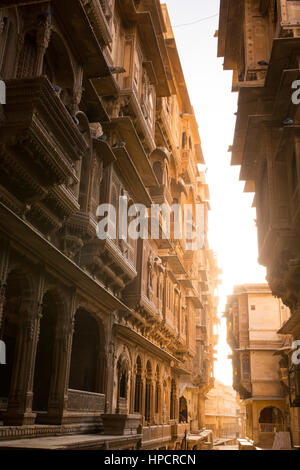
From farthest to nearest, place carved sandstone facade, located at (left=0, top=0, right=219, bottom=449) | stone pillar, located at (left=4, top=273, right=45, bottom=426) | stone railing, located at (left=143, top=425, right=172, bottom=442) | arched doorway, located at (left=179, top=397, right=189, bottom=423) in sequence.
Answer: arched doorway, located at (left=179, top=397, right=189, bottom=423) < stone railing, located at (left=143, top=425, right=172, bottom=442) < stone pillar, located at (left=4, top=273, right=45, bottom=426) < carved sandstone facade, located at (left=0, top=0, right=219, bottom=449)

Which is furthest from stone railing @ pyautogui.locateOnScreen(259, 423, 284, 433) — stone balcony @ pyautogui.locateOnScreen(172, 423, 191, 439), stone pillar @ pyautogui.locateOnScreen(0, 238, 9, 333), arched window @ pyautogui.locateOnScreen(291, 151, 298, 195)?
stone pillar @ pyautogui.locateOnScreen(0, 238, 9, 333)

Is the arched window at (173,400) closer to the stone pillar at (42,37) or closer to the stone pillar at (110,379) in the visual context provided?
the stone pillar at (110,379)

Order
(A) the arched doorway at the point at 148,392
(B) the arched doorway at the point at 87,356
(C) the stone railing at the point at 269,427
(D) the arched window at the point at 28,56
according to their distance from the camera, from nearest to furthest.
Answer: (D) the arched window at the point at 28,56, (B) the arched doorway at the point at 87,356, (A) the arched doorway at the point at 148,392, (C) the stone railing at the point at 269,427

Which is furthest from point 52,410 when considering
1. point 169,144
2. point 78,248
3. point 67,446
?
point 169,144

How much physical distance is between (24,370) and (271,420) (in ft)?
127

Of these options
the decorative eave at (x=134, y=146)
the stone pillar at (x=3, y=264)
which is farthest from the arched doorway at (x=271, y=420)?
the stone pillar at (x=3, y=264)

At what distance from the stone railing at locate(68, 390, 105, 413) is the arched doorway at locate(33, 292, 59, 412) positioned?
0.69m

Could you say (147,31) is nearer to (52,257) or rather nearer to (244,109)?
(244,109)

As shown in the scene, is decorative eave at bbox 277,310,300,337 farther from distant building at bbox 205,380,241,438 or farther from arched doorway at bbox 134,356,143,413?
distant building at bbox 205,380,241,438

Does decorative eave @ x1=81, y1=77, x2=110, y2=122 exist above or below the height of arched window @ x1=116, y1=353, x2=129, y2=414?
above

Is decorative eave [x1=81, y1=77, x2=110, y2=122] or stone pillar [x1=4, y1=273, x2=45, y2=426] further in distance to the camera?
decorative eave [x1=81, y1=77, x2=110, y2=122]

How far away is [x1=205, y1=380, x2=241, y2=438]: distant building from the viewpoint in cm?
7494

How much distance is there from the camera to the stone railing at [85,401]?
13.2m

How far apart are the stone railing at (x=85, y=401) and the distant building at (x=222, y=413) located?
5796 centimetres
